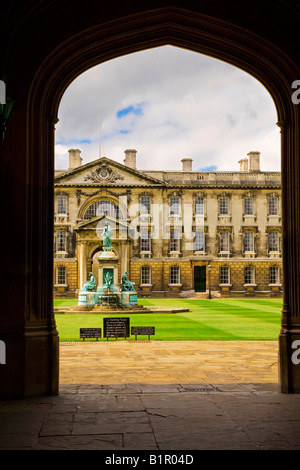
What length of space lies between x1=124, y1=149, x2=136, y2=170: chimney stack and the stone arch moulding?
44782mm

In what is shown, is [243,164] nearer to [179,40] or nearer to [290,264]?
[179,40]

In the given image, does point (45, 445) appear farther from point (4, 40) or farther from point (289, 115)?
point (289, 115)

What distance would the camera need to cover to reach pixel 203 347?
13.5 metres

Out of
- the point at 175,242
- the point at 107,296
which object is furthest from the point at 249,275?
the point at 107,296

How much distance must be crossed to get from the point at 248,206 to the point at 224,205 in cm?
231

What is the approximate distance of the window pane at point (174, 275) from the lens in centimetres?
5022

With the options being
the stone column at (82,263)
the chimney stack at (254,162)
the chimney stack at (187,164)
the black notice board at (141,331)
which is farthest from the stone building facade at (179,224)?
the black notice board at (141,331)

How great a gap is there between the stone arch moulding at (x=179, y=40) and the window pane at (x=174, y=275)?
4211cm

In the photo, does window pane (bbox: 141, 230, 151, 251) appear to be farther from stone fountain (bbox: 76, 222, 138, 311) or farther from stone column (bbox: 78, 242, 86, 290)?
stone fountain (bbox: 76, 222, 138, 311)

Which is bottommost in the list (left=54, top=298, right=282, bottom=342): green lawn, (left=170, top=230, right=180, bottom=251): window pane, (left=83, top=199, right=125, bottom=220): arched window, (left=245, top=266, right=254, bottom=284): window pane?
(left=54, top=298, right=282, bottom=342): green lawn

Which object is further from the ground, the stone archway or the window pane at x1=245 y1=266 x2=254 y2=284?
the stone archway

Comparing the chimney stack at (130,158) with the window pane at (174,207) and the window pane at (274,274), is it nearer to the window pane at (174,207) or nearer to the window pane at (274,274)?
the window pane at (174,207)

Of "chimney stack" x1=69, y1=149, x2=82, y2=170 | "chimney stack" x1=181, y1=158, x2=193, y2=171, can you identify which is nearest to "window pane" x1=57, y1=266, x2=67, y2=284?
"chimney stack" x1=69, y1=149, x2=82, y2=170

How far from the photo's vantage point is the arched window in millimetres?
49938
